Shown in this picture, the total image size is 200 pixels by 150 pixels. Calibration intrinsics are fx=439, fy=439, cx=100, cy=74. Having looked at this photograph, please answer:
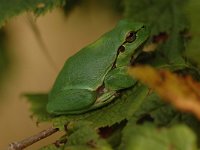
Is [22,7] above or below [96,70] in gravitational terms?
above

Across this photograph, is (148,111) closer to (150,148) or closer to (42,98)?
(150,148)

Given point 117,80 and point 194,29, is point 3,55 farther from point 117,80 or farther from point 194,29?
point 194,29

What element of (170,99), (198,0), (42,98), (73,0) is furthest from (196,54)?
(73,0)

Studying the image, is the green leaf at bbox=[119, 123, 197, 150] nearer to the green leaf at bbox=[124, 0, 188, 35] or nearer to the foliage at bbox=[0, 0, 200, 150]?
the foliage at bbox=[0, 0, 200, 150]

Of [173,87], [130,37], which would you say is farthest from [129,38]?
[173,87]

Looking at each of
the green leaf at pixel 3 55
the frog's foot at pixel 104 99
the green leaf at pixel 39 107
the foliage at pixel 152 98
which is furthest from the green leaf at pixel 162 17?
the green leaf at pixel 3 55

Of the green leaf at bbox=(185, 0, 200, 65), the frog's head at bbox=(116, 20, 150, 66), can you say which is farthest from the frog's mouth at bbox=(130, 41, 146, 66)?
the green leaf at bbox=(185, 0, 200, 65)
